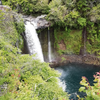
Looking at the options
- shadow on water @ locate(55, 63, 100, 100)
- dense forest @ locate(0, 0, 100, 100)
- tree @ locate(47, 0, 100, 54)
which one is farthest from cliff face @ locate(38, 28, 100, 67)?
tree @ locate(47, 0, 100, 54)

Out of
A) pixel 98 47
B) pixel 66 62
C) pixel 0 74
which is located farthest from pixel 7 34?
pixel 98 47

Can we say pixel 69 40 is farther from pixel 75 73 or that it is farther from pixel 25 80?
pixel 25 80

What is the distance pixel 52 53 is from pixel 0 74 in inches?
401

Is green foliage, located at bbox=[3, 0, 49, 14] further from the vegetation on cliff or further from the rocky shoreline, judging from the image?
the vegetation on cliff

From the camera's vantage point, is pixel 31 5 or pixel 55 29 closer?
pixel 31 5

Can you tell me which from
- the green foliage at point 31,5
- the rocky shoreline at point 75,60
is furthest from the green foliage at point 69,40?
the green foliage at point 31,5

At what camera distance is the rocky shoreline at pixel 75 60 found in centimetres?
1172

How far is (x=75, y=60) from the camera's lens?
12.4 m

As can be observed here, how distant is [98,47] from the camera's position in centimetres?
1146

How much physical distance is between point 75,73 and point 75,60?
249 cm

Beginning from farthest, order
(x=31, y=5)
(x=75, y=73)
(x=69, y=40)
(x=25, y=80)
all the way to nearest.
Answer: (x=69, y=40), (x=31, y=5), (x=75, y=73), (x=25, y=80)

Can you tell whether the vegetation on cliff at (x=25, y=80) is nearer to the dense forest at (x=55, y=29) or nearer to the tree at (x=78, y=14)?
the dense forest at (x=55, y=29)

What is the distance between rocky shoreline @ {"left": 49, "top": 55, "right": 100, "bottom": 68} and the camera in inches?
462

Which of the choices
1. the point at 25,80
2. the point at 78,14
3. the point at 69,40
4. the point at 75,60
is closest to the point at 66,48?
the point at 69,40
